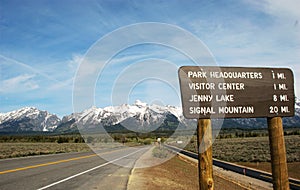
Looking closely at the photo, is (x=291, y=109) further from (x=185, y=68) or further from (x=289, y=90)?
(x=185, y=68)

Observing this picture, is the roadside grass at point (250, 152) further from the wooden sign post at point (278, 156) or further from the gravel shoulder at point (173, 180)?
the wooden sign post at point (278, 156)

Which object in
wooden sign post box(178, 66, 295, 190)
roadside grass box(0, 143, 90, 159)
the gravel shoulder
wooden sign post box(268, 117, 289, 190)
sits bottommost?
the gravel shoulder

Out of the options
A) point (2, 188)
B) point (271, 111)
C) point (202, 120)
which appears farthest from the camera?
point (2, 188)

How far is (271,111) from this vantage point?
5.47m

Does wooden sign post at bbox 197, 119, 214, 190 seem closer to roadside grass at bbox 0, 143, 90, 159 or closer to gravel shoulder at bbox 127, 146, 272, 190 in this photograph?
gravel shoulder at bbox 127, 146, 272, 190

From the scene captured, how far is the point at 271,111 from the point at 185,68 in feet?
5.84

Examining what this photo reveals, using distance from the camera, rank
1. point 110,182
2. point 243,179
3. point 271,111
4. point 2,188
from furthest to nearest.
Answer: point 243,179 → point 110,182 → point 2,188 → point 271,111

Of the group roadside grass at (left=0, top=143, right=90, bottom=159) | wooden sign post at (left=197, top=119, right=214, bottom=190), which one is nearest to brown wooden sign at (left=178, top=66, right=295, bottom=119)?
wooden sign post at (left=197, top=119, right=214, bottom=190)

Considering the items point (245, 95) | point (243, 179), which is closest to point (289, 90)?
point (245, 95)

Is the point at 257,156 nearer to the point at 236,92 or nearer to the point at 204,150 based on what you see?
the point at 236,92

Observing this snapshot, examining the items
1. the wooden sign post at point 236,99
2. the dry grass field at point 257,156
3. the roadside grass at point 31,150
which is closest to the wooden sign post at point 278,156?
the wooden sign post at point 236,99

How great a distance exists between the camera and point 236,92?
530 cm

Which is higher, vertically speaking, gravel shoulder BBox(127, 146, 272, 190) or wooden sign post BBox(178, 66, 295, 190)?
wooden sign post BBox(178, 66, 295, 190)

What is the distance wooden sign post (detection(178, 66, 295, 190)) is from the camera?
499 cm
